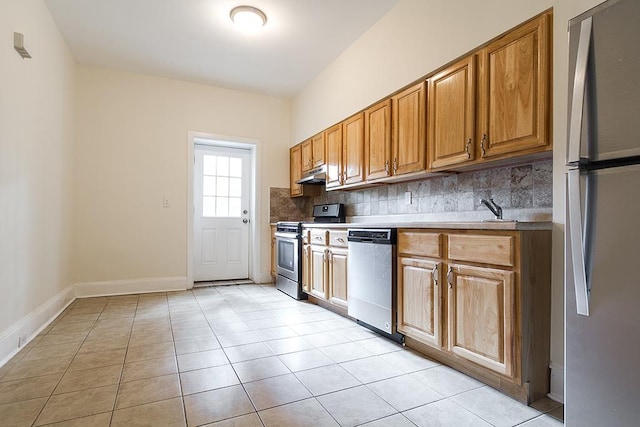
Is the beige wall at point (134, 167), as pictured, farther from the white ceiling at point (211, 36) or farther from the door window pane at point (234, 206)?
the door window pane at point (234, 206)

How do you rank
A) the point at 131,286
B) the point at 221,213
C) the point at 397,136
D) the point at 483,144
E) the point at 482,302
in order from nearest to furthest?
the point at 482,302
the point at 483,144
the point at 397,136
the point at 131,286
the point at 221,213

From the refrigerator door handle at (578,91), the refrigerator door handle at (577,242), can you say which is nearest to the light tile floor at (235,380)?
the refrigerator door handle at (577,242)

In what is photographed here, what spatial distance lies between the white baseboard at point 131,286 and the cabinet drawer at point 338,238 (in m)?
2.27

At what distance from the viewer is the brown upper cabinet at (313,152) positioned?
4.15 m

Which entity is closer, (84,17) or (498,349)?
(498,349)

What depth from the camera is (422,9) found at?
2574mm

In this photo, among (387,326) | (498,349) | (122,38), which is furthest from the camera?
(122,38)

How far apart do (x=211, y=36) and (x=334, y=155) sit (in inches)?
67.9

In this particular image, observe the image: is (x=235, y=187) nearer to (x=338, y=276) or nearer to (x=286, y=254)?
(x=286, y=254)

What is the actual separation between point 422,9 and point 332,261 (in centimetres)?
222

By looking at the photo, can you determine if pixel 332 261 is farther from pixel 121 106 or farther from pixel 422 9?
pixel 121 106

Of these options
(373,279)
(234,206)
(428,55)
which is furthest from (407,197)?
(234,206)

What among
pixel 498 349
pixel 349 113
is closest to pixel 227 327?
pixel 498 349

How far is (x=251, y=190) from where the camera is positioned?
5.05 meters
